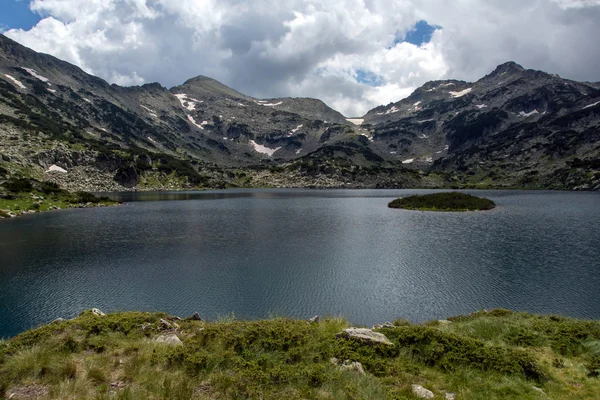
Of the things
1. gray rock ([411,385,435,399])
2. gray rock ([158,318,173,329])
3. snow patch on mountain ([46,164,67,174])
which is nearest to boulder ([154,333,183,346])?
gray rock ([158,318,173,329])

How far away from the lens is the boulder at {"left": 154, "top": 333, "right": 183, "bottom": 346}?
588 inches

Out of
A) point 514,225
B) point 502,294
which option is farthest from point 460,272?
point 514,225

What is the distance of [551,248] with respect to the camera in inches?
1829

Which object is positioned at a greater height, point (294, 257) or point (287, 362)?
point (287, 362)

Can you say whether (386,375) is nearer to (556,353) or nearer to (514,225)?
(556,353)

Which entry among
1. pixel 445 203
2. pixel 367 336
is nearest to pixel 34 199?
pixel 367 336

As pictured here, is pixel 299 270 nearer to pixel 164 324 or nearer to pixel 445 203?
pixel 164 324

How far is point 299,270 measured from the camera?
37.3 m

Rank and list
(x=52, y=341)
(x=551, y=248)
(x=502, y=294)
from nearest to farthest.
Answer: (x=52, y=341) → (x=502, y=294) → (x=551, y=248)

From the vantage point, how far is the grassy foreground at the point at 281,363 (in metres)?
11.2

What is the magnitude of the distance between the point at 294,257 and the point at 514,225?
49896 mm

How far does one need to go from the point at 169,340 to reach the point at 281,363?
5.76 metres

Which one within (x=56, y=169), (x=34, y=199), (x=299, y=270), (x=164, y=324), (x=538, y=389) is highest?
(x=56, y=169)

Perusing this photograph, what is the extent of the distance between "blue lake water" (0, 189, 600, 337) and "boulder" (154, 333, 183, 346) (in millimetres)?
10391
